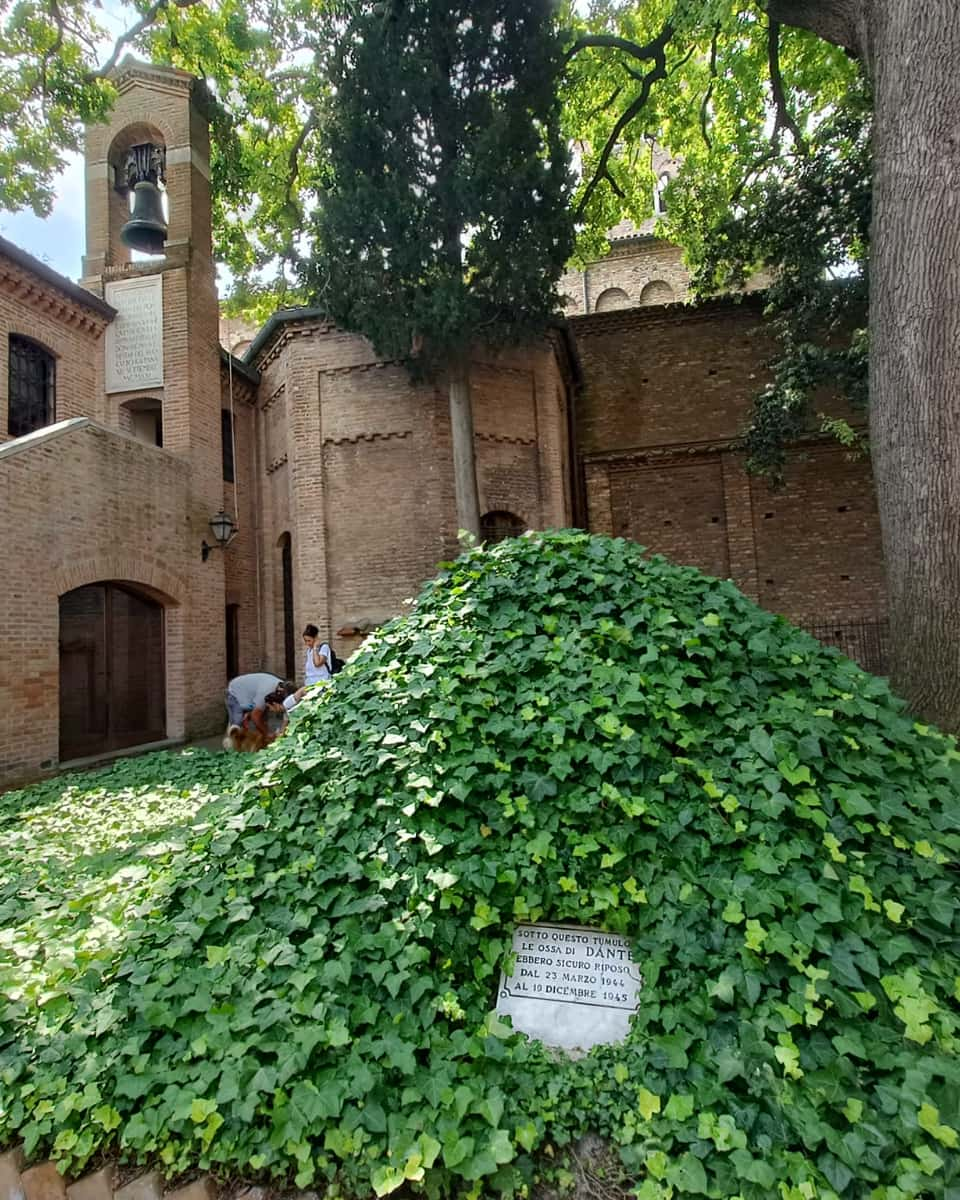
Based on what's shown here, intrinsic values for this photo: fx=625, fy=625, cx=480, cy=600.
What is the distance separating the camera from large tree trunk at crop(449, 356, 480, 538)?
33.7 feet

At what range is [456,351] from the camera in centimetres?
1019

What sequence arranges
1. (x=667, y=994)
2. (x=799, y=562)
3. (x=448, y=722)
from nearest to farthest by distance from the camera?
(x=667, y=994), (x=448, y=722), (x=799, y=562)

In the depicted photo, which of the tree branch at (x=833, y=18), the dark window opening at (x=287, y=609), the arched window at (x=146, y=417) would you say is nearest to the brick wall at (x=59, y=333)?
the arched window at (x=146, y=417)

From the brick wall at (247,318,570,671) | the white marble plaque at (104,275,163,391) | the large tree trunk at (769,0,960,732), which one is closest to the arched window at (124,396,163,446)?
the white marble plaque at (104,275,163,391)

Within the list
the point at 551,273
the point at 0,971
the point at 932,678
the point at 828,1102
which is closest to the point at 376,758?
the point at 0,971

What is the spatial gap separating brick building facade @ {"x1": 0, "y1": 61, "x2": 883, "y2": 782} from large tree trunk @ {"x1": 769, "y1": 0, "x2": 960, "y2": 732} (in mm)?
6765

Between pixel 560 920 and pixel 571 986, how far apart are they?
0.24m

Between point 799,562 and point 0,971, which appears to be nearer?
point 0,971

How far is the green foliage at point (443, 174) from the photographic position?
938 cm

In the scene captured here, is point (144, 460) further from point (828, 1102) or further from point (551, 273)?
point (828, 1102)

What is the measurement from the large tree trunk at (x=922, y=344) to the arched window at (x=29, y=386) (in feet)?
41.6

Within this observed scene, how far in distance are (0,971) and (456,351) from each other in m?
9.49

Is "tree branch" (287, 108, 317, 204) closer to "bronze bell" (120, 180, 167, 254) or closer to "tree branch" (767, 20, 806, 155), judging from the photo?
"bronze bell" (120, 180, 167, 254)

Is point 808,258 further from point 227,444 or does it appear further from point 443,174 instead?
point 227,444
